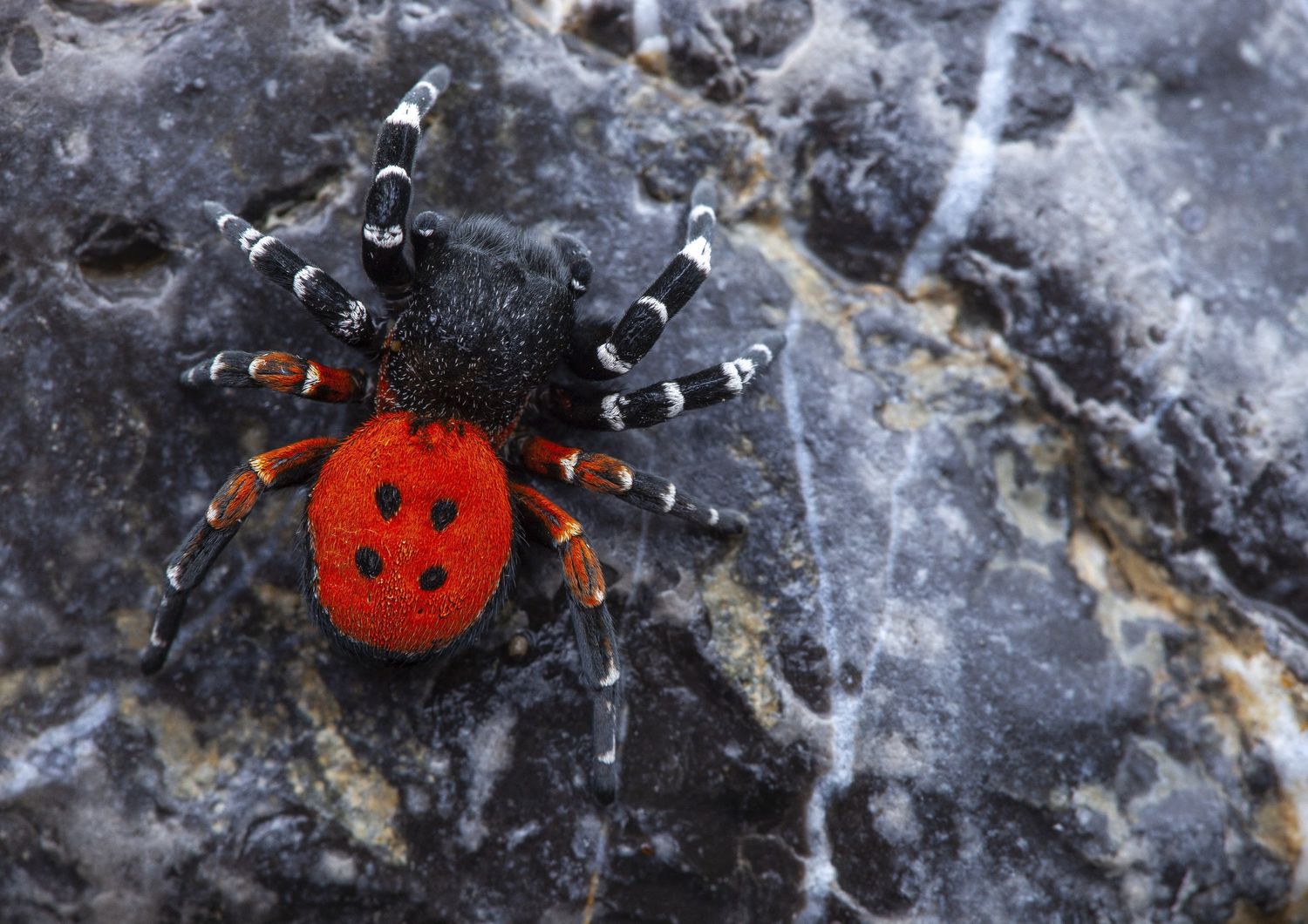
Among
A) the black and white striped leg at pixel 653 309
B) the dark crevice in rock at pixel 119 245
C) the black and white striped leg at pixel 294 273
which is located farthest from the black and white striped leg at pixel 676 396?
the dark crevice in rock at pixel 119 245

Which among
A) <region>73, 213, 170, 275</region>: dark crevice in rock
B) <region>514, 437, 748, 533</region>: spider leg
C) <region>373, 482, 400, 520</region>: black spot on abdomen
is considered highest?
<region>514, 437, 748, 533</region>: spider leg

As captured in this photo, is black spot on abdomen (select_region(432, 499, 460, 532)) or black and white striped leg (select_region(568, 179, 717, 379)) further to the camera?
black and white striped leg (select_region(568, 179, 717, 379))

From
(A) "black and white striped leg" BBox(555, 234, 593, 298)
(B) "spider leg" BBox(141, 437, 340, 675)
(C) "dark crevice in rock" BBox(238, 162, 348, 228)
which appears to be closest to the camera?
(B) "spider leg" BBox(141, 437, 340, 675)

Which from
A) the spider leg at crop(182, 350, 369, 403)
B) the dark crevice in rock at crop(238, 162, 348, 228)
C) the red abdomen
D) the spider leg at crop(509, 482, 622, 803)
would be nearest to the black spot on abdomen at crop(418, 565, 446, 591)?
the red abdomen

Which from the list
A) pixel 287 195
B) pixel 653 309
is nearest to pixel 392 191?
pixel 287 195

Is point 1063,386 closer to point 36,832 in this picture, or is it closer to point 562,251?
point 562,251

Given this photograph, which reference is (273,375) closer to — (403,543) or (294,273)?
(294,273)

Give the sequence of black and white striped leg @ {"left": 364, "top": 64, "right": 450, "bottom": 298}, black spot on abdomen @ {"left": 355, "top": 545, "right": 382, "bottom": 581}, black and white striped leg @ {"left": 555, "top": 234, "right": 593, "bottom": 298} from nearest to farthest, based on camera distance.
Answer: black spot on abdomen @ {"left": 355, "top": 545, "right": 382, "bottom": 581}
black and white striped leg @ {"left": 364, "top": 64, "right": 450, "bottom": 298}
black and white striped leg @ {"left": 555, "top": 234, "right": 593, "bottom": 298}

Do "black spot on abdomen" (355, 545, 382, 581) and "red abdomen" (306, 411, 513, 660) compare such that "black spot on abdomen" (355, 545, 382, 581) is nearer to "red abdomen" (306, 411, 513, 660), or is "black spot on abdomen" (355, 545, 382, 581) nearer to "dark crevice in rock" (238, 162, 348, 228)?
"red abdomen" (306, 411, 513, 660)

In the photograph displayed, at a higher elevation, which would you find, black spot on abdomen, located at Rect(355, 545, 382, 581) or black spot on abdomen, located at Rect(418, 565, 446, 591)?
black spot on abdomen, located at Rect(418, 565, 446, 591)
